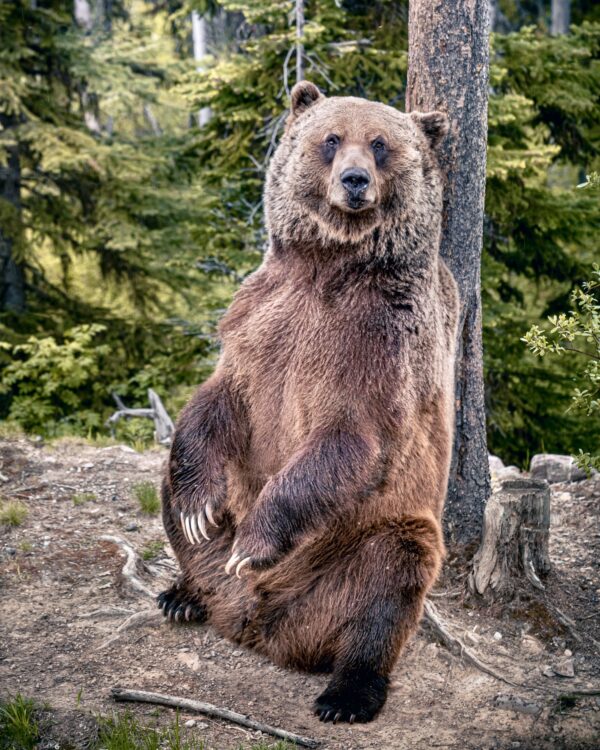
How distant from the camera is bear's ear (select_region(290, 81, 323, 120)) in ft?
14.7

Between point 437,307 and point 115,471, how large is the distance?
341 centimetres

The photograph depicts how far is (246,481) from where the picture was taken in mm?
4445

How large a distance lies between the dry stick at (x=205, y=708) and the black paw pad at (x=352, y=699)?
0.63 feet

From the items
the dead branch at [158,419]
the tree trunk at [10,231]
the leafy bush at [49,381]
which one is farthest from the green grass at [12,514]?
the tree trunk at [10,231]

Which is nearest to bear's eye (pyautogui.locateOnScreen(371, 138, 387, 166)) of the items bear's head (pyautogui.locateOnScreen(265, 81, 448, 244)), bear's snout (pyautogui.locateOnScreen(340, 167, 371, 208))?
bear's head (pyautogui.locateOnScreen(265, 81, 448, 244))

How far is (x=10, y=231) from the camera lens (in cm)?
1080

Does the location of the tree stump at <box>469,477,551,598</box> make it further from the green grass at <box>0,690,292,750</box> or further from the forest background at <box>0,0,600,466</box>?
the forest background at <box>0,0,600,466</box>

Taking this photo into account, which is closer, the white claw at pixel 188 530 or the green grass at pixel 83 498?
the white claw at pixel 188 530

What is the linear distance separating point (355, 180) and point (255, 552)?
1.70 m

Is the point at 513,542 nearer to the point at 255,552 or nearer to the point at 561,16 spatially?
the point at 255,552

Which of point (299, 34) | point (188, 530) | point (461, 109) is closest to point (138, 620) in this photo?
point (188, 530)

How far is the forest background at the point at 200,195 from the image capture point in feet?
27.6

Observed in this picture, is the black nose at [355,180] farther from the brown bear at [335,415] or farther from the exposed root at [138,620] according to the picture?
the exposed root at [138,620]

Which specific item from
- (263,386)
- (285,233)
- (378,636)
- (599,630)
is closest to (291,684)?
(378,636)
